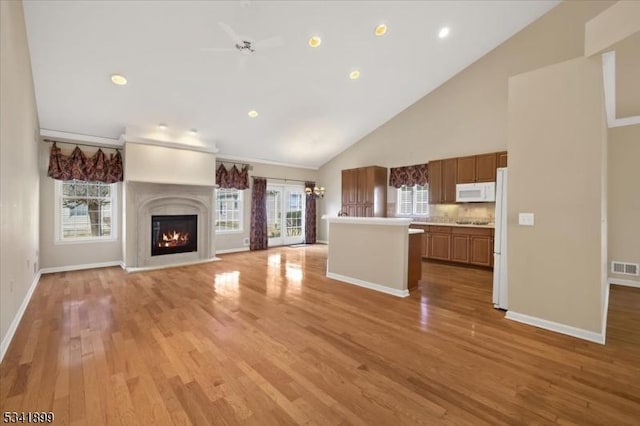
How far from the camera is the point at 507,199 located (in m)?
3.21

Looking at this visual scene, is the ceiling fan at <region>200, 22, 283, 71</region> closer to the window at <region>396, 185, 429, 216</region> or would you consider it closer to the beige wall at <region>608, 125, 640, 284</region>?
the window at <region>396, 185, 429, 216</region>

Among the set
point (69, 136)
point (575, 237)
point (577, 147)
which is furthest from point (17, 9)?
point (575, 237)

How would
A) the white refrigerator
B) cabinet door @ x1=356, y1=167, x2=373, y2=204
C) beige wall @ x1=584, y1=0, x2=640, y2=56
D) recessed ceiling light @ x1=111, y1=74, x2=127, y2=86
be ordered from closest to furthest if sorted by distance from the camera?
1. beige wall @ x1=584, y1=0, x2=640, y2=56
2. the white refrigerator
3. recessed ceiling light @ x1=111, y1=74, x2=127, y2=86
4. cabinet door @ x1=356, y1=167, x2=373, y2=204

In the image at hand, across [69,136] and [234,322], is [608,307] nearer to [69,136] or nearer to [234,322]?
[234,322]

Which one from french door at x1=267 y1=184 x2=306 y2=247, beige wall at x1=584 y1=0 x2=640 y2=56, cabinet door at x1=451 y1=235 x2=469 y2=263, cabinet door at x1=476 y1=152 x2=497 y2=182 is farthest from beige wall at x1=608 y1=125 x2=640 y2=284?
french door at x1=267 y1=184 x2=306 y2=247

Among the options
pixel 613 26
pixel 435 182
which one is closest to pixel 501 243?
pixel 613 26

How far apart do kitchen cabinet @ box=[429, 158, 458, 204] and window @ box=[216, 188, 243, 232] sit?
5.24 meters

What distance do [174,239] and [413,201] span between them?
20.0 feet

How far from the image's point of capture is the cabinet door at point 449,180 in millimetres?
6238

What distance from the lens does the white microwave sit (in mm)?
5691

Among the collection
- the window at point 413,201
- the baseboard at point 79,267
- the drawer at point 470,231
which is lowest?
the baseboard at point 79,267

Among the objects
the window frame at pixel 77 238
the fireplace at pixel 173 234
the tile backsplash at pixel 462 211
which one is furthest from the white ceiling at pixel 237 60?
the tile backsplash at pixel 462 211

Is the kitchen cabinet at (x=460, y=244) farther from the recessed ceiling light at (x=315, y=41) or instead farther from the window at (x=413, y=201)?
the recessed ceiling light at (x=315, y=41)

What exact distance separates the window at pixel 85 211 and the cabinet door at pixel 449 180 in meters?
7.39
